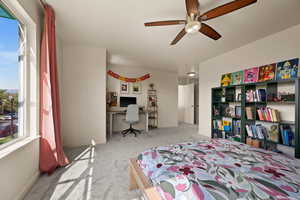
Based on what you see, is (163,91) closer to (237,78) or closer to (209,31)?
(237,78)

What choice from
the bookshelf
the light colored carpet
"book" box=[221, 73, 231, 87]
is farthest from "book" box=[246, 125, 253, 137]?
the light colored carpet

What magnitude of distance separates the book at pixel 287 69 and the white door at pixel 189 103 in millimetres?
3825

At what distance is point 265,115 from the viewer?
2.29 meters

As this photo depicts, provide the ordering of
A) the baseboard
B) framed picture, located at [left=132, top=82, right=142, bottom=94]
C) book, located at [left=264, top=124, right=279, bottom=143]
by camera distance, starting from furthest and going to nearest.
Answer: framed picture, located at [left=132, top=82, right=142, bottom=94]
book, located at [left=264, top=124, right=279, bottom=143]
the baseboard

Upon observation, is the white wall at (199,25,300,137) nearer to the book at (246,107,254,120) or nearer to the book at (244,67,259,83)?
the book at (244,67,259,83)

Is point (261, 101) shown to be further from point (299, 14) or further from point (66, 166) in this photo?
point (66, 166)

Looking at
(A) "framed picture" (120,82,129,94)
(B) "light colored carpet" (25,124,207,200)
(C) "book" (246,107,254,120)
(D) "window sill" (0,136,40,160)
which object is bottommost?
(B) "light colored carpet" (25,124,207,200)

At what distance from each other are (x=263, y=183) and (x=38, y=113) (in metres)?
2.55

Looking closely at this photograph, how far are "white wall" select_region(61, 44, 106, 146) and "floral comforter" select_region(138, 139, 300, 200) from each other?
7.07 ft

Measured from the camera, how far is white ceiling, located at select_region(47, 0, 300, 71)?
1721 mm

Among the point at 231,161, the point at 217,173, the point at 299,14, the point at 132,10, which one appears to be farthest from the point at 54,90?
the point at 299,14

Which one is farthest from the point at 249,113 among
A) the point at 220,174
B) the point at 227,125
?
the point at 220,174

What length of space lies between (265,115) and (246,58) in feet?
4.53

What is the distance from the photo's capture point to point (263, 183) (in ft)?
2.55
